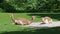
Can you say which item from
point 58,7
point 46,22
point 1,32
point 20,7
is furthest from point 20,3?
point 1,32

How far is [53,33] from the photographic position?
11.1 m

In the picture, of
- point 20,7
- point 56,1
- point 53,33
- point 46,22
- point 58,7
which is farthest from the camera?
point 58,7

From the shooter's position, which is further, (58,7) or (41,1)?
(58,7)

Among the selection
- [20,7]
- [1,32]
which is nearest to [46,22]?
[1,32]

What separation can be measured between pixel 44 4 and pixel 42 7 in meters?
0.64

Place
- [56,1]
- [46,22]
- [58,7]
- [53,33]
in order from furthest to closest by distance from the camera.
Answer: [58,7] < [56,1] < [46,22] < [53,33]

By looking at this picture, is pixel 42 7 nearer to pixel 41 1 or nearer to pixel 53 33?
pixel 41 1

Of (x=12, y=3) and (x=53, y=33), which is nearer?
(x=53, y=33)

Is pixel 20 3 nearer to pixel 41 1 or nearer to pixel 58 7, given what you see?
pixel 41 1

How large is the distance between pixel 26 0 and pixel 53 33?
20.1 m

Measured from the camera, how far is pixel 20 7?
30.6m

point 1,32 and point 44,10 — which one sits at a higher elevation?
point 1,32

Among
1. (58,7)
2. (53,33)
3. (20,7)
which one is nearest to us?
(53,33)

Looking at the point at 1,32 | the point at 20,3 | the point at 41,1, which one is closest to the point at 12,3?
the point at 20,3
